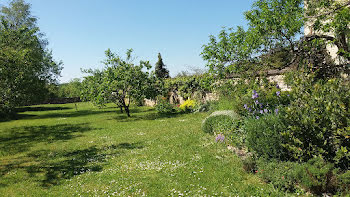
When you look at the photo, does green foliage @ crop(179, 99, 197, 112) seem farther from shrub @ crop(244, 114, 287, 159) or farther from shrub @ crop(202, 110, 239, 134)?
shrub @ crop(244, 114, 287, 159)

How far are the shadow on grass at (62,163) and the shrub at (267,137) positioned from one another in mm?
4729

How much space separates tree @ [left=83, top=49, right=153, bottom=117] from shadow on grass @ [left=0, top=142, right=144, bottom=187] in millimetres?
8134

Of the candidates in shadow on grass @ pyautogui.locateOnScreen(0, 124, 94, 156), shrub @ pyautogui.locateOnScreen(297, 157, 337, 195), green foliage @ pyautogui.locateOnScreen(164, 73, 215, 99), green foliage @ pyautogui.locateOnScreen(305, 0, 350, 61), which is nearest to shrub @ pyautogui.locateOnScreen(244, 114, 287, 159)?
shrub @ pyautogui.locateOnScreen(297, 157, 337, 195)

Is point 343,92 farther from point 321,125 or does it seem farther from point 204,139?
point 204,139

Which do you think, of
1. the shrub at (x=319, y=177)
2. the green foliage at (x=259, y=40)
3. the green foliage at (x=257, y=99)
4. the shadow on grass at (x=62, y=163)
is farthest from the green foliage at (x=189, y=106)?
the shrub at (x=319, y=177)

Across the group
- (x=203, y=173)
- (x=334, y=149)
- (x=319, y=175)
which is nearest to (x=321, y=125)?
(x=334, y=149)

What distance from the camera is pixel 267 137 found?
218 inches

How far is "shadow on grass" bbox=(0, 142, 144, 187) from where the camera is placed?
7.00 meters

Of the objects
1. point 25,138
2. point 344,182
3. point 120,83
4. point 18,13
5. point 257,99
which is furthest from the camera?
point 18,13

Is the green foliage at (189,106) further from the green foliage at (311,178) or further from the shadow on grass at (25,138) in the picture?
the green foliage at (311,178)

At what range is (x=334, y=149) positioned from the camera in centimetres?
486

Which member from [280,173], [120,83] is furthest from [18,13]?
[280,173]

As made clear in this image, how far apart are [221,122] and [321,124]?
4.95 metres

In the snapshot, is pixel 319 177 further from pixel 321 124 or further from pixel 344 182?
pixel 321 124
